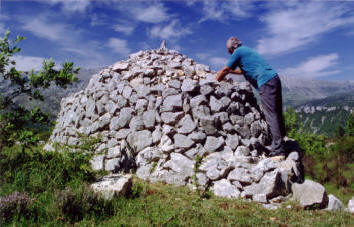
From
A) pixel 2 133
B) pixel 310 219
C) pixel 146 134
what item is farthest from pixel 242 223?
pixel 2 133

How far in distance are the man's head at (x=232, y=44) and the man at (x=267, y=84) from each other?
0.90 ft

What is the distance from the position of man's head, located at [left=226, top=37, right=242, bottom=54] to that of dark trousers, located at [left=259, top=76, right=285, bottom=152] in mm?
1763

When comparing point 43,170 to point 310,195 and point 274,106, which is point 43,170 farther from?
point 274,106

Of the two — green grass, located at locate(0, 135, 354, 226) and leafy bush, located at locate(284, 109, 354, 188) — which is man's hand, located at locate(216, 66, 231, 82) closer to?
green grass, located at locate(0, 135, 354, 226)

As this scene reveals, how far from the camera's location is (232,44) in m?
8.45

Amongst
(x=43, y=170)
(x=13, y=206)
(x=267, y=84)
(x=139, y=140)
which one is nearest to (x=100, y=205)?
(x=13, y=206)

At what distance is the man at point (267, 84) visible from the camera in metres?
7.64

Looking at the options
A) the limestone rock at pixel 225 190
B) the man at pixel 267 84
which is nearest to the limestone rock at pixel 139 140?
the limestone rock at pixel 225 190

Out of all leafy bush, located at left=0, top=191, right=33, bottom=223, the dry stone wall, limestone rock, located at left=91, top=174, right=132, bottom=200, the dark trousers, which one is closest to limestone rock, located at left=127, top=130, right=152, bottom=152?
the dry stone wall

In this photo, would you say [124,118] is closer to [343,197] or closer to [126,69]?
[126,69]

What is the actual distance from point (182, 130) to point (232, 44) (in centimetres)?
346

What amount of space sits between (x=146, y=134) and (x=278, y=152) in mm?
4491

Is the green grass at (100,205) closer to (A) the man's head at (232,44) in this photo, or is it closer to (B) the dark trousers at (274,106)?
(B) the dark trousers at (274,106)

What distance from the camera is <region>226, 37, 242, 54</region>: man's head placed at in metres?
8.46
